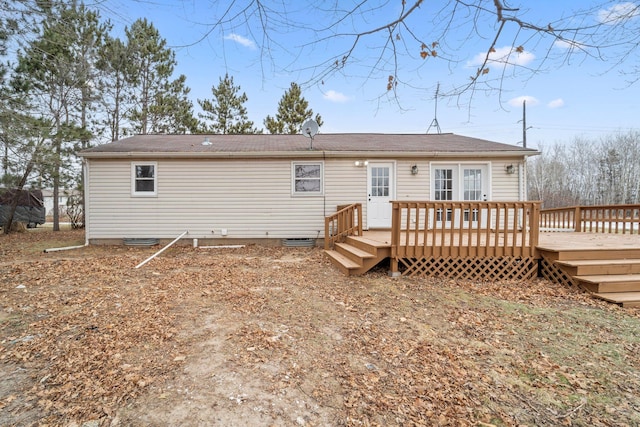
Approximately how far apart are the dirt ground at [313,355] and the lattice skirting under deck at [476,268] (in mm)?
469

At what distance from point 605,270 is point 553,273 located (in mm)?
678

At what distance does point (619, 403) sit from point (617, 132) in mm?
38625

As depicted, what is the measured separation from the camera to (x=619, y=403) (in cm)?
219

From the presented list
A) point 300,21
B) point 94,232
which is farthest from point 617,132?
point 94,232

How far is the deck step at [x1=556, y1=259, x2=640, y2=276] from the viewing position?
4746mm

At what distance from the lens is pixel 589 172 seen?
29625 mm

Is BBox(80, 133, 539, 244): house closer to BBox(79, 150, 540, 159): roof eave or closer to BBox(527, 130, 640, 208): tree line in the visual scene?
BBox(79, 150, 540, 159): roof eave

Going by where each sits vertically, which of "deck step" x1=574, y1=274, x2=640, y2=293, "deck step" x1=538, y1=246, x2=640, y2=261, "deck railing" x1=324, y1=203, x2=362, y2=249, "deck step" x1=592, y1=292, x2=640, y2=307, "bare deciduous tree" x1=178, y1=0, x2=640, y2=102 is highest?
"bare deciduous tree" x1=178, y1=0, x2=640, y2=102

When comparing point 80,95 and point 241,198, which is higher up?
point 80,95

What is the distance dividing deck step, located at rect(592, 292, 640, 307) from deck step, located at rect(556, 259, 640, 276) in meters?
0.42

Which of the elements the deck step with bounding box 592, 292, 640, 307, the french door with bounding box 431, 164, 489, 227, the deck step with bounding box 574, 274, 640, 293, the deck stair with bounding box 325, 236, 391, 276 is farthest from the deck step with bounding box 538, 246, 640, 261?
the french door with bounding box 431, 164, 489, 227

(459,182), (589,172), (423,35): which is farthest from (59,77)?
(589,172)

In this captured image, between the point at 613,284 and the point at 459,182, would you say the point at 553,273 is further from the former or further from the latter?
the point at 459,182

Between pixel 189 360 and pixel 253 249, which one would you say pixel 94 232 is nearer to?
pixel 253 249
